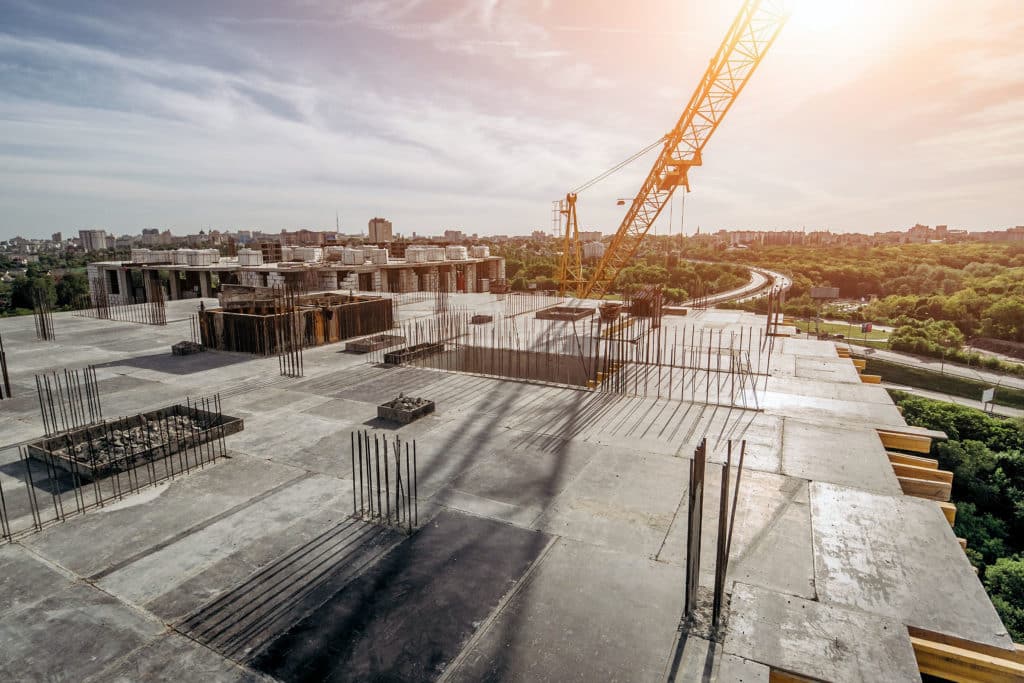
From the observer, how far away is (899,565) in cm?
702

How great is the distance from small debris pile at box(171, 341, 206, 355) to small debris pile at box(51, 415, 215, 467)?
872cm

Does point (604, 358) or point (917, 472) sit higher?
point (604, 358)

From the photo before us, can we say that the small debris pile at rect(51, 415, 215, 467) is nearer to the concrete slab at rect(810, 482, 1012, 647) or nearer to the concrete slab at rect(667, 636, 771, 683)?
the concrete slab at rect(667, 636, 771, 683)

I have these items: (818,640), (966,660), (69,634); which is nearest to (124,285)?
(69,634)

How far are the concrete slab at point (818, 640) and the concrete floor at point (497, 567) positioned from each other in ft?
0.07

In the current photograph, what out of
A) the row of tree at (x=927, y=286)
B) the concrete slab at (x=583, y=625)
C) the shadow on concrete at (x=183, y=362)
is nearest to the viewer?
the concrete slab at (x=583, y=625)

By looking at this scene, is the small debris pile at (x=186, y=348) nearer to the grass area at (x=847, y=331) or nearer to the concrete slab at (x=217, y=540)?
the concrete slab at (x=217, y=540)

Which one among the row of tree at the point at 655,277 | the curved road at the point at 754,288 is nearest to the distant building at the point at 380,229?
the row of tree at the point at 655,277

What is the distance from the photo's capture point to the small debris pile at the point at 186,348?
20.2 metres

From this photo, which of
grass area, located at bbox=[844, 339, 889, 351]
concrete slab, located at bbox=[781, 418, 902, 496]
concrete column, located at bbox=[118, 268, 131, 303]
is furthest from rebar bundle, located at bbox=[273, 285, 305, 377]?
grass area, located at bbox=[844, 339, 889, 351]

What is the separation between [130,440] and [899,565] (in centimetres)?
1354

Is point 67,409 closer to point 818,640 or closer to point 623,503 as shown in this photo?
point 623,503

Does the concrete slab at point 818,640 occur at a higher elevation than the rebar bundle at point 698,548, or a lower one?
lower

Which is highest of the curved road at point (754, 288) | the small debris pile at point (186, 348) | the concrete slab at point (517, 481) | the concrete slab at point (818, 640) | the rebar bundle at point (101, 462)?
the small debris pile at point (186, 348)
